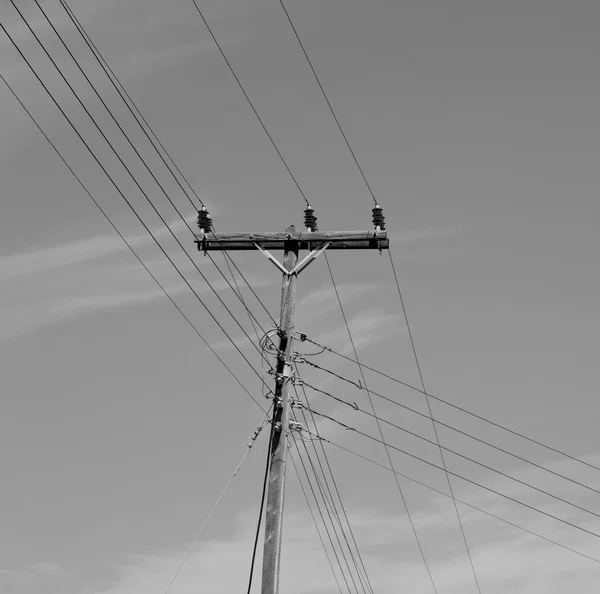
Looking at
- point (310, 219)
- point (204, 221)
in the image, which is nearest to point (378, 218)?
point (310, 219)

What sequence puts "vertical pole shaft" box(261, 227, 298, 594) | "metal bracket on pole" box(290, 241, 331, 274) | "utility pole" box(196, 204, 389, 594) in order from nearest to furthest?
"vertical pole shaft" box(261, 227, 298, 594), "utility pole" box(196, 204, 389, 594), "metal bracket on pole" box(290, 241, 331, 274)

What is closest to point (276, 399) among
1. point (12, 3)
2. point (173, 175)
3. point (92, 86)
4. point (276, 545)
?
point (276, 545)

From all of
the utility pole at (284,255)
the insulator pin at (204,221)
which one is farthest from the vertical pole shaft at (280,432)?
the insulator pin at (204,221)

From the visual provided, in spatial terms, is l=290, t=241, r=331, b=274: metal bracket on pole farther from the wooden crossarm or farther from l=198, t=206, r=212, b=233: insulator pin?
l=198, t=206, r=212, b=233: insulator pin

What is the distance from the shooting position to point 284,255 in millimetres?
18688

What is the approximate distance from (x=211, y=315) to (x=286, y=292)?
1.50 meters

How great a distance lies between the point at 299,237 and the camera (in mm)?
18656

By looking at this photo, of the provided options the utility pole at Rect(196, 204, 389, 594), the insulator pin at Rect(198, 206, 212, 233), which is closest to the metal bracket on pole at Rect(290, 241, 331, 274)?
the utility pole at Rect(196, 204, 389, 594)

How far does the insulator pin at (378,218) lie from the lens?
18.6 m

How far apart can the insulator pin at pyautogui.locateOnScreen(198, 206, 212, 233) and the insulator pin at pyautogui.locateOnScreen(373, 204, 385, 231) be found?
319 centimetres

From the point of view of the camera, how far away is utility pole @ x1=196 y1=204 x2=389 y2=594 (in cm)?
1741

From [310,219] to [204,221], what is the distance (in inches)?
80.7

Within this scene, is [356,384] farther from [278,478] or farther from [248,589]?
[248,589]

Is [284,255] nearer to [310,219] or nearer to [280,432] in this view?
[310,219]
